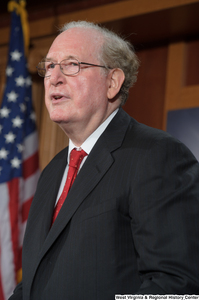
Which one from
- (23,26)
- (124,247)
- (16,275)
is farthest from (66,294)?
(23,26)

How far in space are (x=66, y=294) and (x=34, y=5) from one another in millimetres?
3612

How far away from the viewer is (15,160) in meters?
3.38

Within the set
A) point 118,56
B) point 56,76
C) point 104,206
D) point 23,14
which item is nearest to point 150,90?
point 23,14

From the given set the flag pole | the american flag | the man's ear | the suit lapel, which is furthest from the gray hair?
the flag pole

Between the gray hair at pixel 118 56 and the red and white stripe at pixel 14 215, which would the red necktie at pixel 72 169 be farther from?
the red and white stripe at pixel 14 215

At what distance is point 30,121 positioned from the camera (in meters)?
3.53

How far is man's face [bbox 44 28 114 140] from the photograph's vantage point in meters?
1.60

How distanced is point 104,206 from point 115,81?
69 cm

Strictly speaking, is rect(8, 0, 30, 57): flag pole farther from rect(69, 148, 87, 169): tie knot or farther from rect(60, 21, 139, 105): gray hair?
rect(69, 148, 87, 169): tie knot

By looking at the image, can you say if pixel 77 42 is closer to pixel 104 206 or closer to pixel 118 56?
pixel 118 56

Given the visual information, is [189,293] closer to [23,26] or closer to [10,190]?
[10,190]

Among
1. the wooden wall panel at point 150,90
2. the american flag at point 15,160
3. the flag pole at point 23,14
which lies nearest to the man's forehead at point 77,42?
the american flag at point 15,160

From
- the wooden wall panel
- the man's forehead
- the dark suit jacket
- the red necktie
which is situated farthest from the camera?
the wooden wall panel

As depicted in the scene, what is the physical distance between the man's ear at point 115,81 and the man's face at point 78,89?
27mm
